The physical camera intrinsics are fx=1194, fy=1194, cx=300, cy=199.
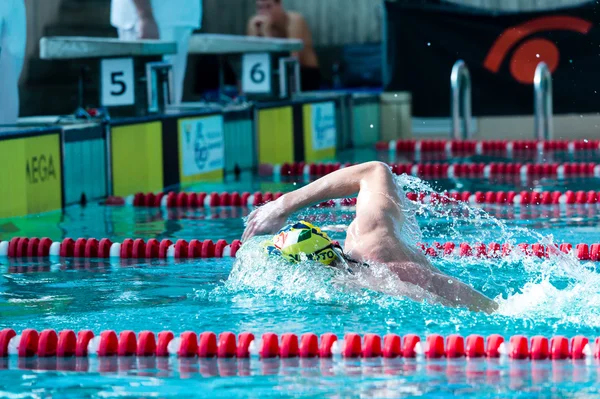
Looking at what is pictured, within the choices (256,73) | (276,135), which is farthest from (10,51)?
(256,73)

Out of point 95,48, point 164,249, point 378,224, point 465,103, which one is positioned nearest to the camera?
point 378,224

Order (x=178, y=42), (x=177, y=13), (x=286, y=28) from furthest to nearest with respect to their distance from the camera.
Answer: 1. (x=286, y=28)
2. (x=178, y=42)
3. (x=177, y=13)

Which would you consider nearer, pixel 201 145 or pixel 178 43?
pixel 201 145

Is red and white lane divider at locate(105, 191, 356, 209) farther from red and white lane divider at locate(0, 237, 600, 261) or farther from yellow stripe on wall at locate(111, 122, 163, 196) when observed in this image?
red and white lane divider at locate(0, 237, 600, 261)

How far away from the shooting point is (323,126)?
11.5m

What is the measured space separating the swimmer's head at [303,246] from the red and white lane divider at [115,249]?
1586mm

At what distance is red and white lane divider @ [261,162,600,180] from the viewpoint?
Answer: 9.14 meters

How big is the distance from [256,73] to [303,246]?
707cm

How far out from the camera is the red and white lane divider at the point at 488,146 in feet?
36.2

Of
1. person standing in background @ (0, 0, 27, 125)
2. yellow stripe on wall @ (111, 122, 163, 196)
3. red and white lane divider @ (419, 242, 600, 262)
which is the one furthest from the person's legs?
red and white lane divider @ (419, 242, 600, 262)

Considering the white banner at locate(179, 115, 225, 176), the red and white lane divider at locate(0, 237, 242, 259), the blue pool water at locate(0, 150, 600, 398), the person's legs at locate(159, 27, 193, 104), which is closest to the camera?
the blue pool water at locate(0, 150, 600, 398)

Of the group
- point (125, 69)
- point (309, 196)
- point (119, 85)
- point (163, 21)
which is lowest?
point (309, 196)

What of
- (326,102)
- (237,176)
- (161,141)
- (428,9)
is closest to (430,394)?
(161,141)

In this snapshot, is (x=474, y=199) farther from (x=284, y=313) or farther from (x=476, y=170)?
(x=284, y=313)
